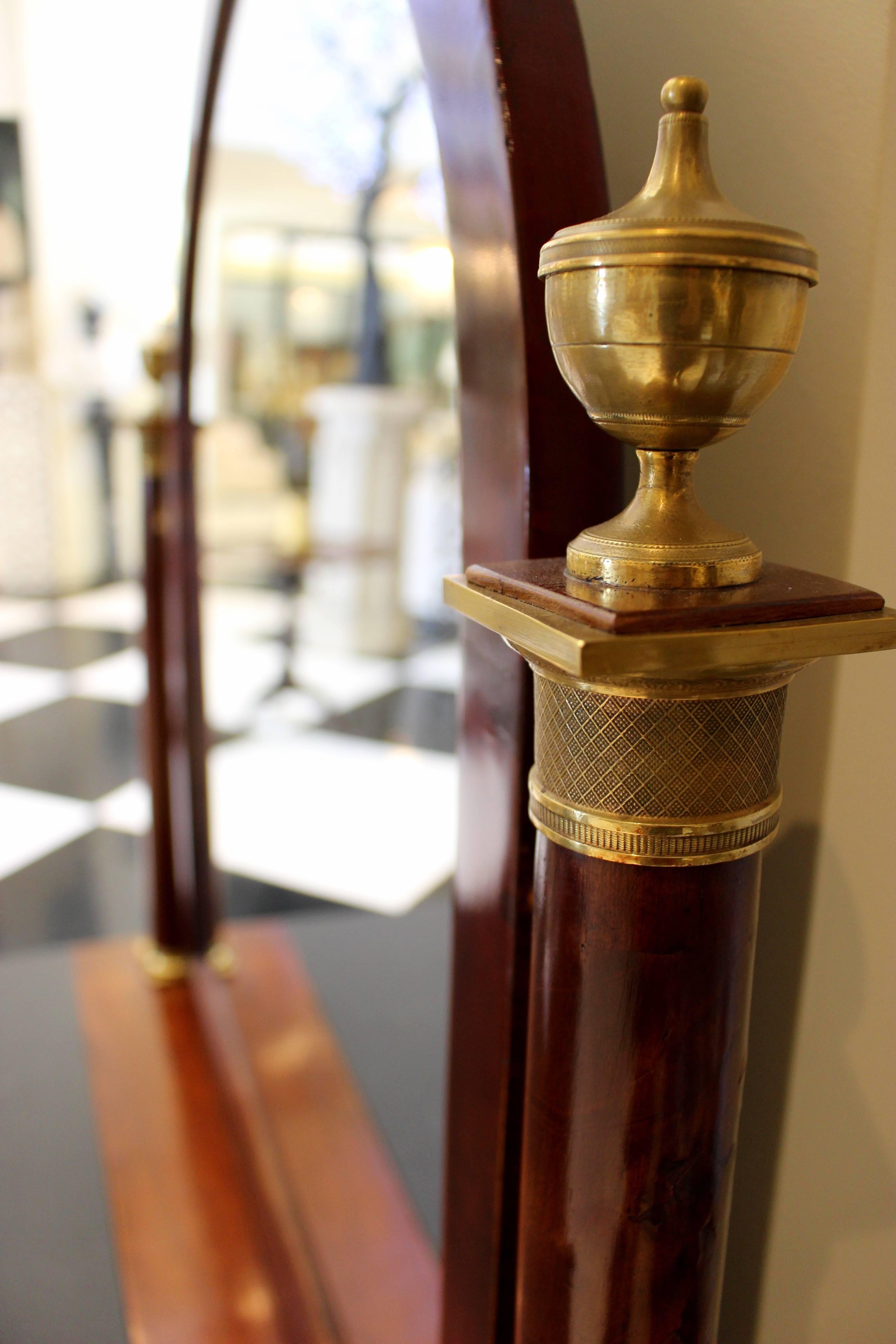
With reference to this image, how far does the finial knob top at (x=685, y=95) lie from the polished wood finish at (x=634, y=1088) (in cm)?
25

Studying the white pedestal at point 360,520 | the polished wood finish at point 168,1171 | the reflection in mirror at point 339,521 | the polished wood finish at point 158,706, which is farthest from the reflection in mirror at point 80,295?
the polished wood finish at point 168,1171

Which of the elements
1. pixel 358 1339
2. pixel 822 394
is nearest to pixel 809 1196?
pixel 822 394

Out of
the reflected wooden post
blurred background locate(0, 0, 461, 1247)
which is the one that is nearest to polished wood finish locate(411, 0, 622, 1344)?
blurred background locate(0, 0, 461, 1247)

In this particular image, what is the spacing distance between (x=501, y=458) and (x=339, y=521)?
352 cm

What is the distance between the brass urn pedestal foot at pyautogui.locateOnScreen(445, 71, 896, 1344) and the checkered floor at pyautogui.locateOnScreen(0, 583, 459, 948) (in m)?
1.28

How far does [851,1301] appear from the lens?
0.56 metres

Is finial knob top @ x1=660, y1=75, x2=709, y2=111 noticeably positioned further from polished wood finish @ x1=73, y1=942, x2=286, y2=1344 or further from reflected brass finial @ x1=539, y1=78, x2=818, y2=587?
polished wood finish @ x1=73, y1=942, x2=286, y2=1344

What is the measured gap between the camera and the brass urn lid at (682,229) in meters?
0.32

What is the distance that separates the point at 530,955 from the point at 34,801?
2038 millimetres

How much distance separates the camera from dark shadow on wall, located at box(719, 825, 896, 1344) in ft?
1.73

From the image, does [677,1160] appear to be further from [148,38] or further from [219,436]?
[219,436]

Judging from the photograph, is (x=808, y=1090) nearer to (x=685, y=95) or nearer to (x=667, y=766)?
(x=667, y=766)

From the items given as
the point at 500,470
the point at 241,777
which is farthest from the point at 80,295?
the point at 500,470

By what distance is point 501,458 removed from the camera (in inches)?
20.9
